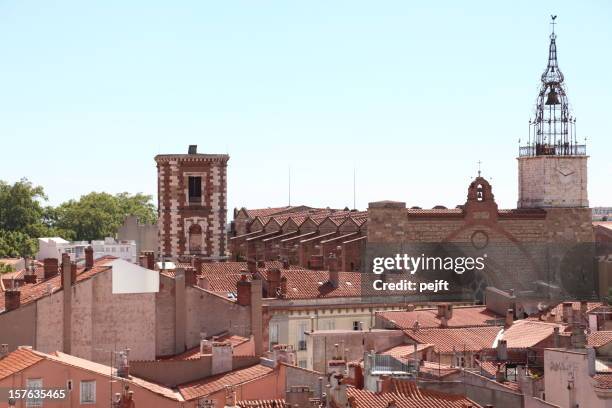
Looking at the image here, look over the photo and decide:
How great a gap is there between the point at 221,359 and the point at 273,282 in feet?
80.8

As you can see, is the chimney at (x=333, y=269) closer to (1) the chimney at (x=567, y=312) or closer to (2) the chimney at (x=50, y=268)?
(1) the chimney at (x=567, y=312)

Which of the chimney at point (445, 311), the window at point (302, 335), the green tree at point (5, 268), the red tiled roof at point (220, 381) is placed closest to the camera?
the red tiled roof at point (220, 381)

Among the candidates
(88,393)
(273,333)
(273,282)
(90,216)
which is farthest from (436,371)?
(90,216)

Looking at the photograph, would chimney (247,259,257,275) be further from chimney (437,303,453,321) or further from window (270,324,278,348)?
chimney (437,303,453,321)

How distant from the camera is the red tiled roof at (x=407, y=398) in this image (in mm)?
33719

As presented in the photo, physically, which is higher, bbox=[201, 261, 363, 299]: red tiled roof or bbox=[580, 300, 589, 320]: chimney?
bbox=[201, 261, 363, 299]: red tiled roof

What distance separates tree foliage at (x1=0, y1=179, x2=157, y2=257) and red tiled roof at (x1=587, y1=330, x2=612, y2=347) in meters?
93.3

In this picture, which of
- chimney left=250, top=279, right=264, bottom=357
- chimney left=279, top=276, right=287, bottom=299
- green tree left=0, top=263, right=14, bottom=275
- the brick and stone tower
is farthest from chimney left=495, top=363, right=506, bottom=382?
green tree left=0, top=263, right=14, bottom=275

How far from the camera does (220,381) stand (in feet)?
127

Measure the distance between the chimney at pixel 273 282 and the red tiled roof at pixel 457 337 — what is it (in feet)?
32.7

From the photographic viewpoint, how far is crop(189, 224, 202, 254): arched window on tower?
84719 millimetres

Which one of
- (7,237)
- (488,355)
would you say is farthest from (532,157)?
(7,237)

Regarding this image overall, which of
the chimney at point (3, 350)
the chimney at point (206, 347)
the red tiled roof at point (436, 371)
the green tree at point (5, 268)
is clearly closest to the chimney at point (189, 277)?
the chimney at point (206, 347)

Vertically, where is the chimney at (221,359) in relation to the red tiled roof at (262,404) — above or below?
above
